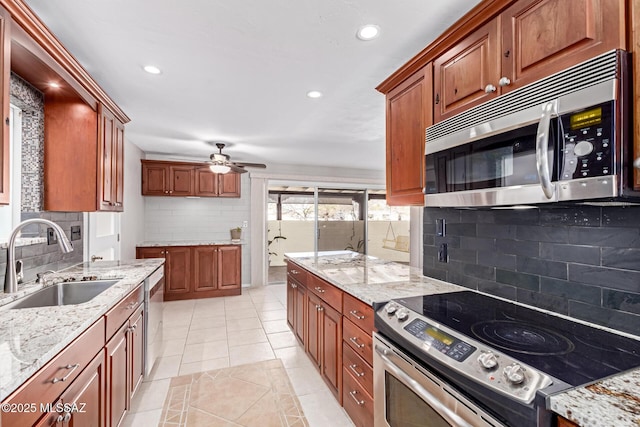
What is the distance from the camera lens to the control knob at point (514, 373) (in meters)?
0.84

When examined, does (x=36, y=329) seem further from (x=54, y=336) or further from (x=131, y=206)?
(x=131, y=206)

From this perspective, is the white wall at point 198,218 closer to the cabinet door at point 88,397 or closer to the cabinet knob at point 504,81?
the cabinet door at point 88,397

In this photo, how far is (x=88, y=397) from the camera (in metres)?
1.37

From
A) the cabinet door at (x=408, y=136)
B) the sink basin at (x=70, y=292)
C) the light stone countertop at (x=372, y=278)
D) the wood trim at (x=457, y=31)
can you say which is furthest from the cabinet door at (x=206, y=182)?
the wood trim at (x=457, y=31)

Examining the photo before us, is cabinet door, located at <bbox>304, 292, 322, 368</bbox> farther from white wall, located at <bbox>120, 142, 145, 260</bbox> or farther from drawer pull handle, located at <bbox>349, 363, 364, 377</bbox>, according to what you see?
white wall, located at <bbox>120, 142, 145, 260</bbox>

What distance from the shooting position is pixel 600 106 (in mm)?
951

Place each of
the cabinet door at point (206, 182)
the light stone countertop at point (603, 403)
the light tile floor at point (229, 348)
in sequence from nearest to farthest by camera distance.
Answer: the light stone countertop at point (603, 403)
the light tile floor at point (229, 348)
the cabinet door at point (206, 182)

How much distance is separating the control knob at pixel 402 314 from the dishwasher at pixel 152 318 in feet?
6.45

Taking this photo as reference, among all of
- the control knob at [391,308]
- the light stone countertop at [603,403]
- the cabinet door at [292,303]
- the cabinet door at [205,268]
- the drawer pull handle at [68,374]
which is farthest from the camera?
the cabinet door at [205,268]

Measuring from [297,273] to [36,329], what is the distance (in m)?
1.99

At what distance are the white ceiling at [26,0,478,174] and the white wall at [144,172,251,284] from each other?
6.25ft

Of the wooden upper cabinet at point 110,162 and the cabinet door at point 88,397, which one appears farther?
the wooden upper cabinet at point 110,162

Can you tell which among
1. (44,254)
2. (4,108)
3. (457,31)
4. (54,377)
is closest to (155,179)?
(44,254)

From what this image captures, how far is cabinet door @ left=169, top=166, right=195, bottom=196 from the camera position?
16.3 feet
